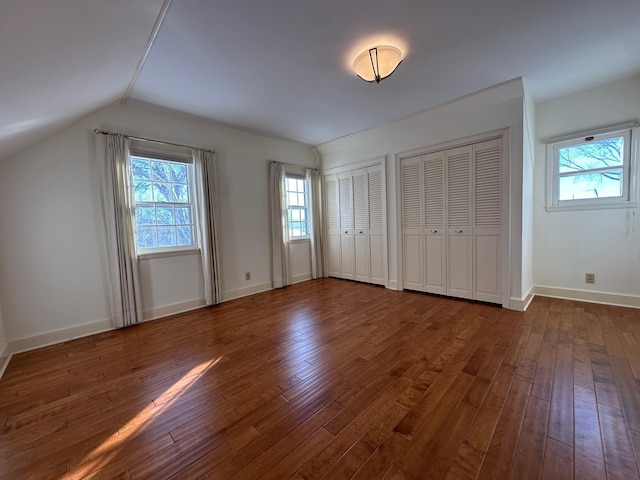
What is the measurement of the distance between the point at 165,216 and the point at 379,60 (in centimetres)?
314

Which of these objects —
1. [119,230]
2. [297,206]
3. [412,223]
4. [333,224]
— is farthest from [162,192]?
[412,223]

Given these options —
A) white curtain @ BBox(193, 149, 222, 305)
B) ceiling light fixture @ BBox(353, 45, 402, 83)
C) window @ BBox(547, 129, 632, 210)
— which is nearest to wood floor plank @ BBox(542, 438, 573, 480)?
ceiling light fixture @ BBox(353, 45, 402, 83)

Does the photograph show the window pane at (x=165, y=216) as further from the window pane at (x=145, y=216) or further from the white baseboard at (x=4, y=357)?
the white baseboard at (x=4, y=357)

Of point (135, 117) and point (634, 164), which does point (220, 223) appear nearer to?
point (135, 117)

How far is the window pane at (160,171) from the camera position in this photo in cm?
341

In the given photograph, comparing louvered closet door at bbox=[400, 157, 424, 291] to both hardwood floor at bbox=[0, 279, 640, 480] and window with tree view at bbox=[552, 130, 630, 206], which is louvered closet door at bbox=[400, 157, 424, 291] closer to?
hardwood floor at bbox=[0, 279, 640, 480]

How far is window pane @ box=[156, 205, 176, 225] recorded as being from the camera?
345 centimetres

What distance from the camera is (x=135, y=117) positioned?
3.18 metres

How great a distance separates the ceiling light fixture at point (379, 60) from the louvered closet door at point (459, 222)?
5.84 feet

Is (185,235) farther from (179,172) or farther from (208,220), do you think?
(179,172)

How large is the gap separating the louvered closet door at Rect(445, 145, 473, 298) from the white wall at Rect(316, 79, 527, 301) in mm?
319

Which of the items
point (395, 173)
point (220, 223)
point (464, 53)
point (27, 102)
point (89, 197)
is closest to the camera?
point (27, 102)

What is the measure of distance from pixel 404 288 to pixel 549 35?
3.31 meters

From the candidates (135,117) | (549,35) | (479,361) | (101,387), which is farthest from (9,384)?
(549,35)
